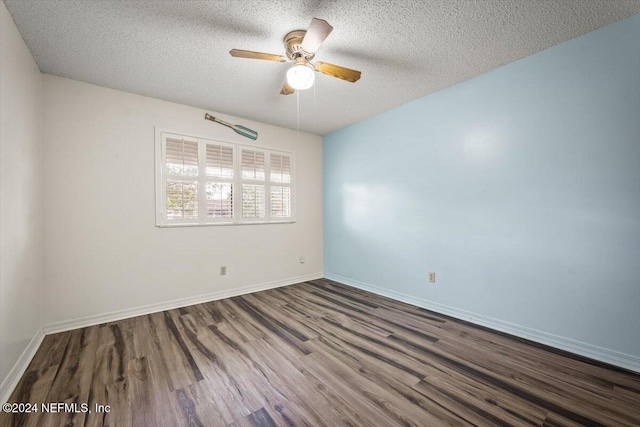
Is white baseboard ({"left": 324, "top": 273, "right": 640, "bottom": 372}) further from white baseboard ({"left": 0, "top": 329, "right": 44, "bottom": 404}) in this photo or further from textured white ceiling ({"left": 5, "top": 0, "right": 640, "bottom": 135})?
white baseboard ({"left": 0, "top": 329, "right": 44, "bottom": 404})

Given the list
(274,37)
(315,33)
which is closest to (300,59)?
(274,37)

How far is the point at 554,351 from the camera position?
85.2 inches

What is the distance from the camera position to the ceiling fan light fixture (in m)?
2.04

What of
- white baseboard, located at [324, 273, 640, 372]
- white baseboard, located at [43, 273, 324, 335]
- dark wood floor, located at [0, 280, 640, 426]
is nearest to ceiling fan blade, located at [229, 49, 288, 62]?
dark wood floor, located at [0, 280, 640, 426]

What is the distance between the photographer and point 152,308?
3088 mm

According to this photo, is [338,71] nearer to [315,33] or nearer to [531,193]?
[315,33]

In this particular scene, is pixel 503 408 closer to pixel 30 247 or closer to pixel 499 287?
pixel 499 287

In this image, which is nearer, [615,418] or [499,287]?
[615,418]

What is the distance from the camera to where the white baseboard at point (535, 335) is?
1942 mm

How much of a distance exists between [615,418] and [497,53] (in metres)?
2.74

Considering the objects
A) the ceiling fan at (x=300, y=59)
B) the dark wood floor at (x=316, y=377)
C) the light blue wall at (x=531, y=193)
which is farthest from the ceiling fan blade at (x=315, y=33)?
the dark wood floor at (x=316, y=377)

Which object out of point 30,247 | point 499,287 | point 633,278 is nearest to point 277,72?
point 30,247

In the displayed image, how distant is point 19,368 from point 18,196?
1.26 metres

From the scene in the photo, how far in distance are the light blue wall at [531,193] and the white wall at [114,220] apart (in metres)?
2.45
